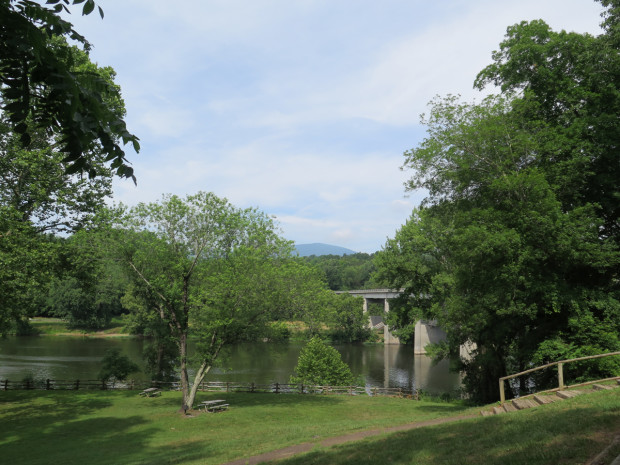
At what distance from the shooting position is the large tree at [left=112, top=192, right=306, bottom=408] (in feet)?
73.0

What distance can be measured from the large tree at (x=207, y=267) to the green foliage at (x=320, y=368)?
47.5 ft

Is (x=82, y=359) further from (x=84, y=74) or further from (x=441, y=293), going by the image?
(x=84, y=74)

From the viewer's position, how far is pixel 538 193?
16.7 meters

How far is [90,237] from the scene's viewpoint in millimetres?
22047

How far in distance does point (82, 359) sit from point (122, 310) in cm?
4850

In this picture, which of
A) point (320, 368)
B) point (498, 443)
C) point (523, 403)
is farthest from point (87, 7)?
point (320, 368)

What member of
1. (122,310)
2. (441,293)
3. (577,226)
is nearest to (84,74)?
(577,226)

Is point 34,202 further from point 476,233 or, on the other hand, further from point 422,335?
point 422,335

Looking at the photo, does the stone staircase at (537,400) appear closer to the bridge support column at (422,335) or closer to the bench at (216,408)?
the bench at (216,408)

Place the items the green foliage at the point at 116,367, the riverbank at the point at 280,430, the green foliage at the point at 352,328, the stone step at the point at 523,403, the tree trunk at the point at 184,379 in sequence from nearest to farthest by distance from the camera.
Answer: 1. the riverbank at the point at 280,430
2. the stone step at the point at 523,403
3. the tree trunk at the point at 184,379
4. the green foliage at the point at 116,367
5. the green foliage at the point at 352,328

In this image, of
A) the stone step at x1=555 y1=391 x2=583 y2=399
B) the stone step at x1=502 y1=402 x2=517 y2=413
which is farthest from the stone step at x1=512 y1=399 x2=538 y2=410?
the stone step at x1=555 y1=391 x2=583 y2=399

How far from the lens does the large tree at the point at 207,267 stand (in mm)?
22250

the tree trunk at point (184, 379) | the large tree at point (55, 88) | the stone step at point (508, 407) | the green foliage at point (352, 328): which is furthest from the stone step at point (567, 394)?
the green foliage at point (352, 328)

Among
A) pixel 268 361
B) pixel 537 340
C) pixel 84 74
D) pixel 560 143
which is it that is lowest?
pixel 268 361
